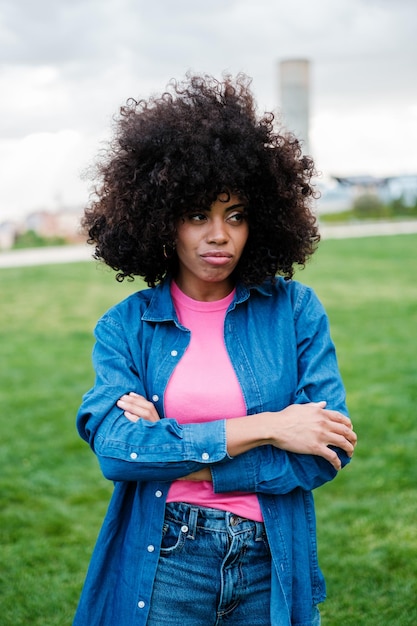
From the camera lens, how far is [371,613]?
3.82 metres

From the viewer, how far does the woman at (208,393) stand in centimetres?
221

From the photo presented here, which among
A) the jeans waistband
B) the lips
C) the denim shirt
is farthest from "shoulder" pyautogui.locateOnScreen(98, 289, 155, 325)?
the jeans waistband

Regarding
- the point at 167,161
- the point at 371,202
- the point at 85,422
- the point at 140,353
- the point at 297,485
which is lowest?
the point at 371,202

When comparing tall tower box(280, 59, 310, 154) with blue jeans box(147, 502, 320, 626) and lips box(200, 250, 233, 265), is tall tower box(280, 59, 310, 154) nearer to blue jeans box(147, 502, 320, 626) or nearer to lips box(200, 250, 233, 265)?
lips box(200, 250, 233, 265)

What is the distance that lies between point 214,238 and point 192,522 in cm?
76

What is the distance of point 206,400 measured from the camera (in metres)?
2.26

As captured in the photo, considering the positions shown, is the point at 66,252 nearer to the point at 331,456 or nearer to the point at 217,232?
the point at 217,232

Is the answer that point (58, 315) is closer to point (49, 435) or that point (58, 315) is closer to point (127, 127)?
point (49, 435)

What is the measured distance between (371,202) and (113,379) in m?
31.1

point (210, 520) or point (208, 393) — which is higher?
point (208, 393)

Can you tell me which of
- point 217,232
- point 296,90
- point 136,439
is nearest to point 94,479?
point 136,439

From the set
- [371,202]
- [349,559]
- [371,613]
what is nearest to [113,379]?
[371,613]

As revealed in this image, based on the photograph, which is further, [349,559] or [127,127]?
[349,559]

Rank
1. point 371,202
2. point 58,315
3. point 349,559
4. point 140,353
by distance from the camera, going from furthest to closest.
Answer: point 371,202, point 58,315, point 349,559, point 140,353
